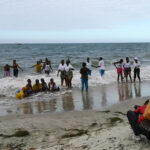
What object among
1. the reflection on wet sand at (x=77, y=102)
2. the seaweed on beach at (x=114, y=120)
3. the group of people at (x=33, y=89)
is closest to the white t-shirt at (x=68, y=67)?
the group of people at (x=33, y=89)

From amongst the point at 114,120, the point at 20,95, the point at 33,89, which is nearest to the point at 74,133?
the point at 114,120

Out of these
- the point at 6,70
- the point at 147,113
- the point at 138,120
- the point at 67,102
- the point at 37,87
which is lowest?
the point at 67,102

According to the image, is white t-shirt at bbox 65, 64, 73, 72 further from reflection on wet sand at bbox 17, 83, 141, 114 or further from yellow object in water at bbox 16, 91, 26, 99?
yellow object in water at bbox 16, 91, 26, 99

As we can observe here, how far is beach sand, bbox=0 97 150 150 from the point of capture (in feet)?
14.6

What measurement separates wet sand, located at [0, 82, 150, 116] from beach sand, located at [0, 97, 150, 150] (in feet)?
2.31

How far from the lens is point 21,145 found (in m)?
5.06

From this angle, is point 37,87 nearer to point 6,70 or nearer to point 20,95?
Result: point 20,95

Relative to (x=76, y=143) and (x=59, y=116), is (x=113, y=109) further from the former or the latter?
(x=76, y=143)

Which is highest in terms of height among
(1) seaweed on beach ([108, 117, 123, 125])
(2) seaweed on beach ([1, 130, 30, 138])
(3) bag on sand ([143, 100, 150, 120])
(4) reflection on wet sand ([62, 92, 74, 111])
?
(3) bag on sand ([143, 100, 150, 120])

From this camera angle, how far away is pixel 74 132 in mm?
5715

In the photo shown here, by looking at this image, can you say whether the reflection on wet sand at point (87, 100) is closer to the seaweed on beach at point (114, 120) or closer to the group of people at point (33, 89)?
the group of people at point (33, 89)

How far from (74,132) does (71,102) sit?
376 centimetres

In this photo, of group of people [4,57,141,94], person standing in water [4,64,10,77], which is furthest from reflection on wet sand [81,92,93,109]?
person standing in water [4,64,10,77]

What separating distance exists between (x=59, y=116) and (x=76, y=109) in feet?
3.59
